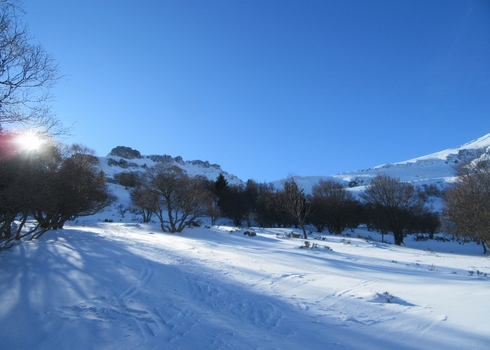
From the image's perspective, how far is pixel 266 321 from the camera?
435cm

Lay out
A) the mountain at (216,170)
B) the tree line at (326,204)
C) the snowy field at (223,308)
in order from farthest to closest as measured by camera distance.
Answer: the mountain at (216,170) → the tree line at (326,204) → the snowy field at (223,308)

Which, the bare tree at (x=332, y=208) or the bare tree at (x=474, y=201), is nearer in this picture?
the bare tree at (x=474, y=201)

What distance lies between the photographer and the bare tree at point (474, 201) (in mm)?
16453

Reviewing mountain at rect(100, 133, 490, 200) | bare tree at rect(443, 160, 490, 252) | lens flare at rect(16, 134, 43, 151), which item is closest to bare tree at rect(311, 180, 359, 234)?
bare tree at rect(443, 160, 490, 252)

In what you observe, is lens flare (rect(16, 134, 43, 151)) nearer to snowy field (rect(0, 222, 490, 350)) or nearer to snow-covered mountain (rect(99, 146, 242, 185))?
snowy field (rect(0, 222, 490, 350))

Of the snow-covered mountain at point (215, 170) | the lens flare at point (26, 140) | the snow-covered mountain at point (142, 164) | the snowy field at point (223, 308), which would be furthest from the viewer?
the snow-covered mountain at point (142, 164)

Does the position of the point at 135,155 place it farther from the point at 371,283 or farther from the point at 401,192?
the point at 371,283

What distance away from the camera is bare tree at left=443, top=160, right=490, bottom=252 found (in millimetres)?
16453

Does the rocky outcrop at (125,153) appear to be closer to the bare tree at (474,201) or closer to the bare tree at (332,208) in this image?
the bare tree at (332,208)

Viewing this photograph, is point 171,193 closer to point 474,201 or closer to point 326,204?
point 474,201

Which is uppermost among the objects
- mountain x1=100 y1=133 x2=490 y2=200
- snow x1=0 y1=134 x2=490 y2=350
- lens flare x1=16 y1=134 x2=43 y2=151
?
mountain x1=100 y1=133 x2=490 y2=200

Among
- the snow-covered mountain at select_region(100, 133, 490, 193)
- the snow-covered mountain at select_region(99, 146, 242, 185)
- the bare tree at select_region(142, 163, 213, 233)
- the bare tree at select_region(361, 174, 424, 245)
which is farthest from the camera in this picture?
the snow-covered mountain at select_region(99, 146, 242, 185)

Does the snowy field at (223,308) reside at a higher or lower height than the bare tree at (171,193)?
lower

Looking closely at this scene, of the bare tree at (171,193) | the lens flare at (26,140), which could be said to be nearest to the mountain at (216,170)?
the bare tree at (171,193)
